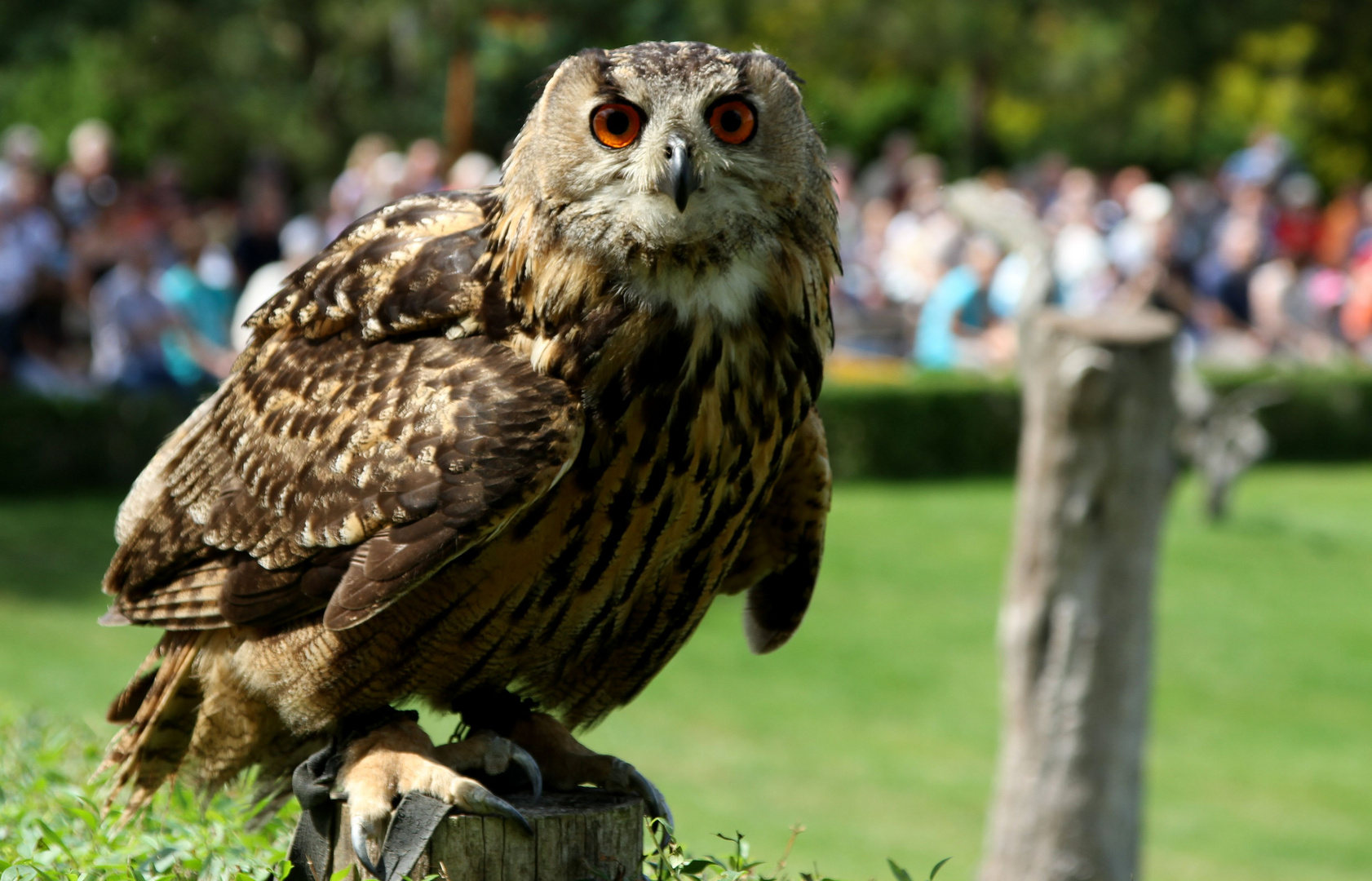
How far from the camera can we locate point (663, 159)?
2777 mm

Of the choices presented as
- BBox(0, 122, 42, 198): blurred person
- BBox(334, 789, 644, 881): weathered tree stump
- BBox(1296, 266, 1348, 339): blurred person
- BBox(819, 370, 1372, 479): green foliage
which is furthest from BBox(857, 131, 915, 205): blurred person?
BBox(334, 789, 644, 881): weathered tree stump

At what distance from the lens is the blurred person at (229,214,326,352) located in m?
10.0

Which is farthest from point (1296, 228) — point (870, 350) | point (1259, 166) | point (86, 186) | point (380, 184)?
point (86, 186)

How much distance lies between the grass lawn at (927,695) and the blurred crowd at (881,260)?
1.49 meters

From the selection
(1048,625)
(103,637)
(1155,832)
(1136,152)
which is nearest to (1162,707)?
(1155,832)

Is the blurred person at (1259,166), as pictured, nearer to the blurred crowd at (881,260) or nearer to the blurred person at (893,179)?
the blurred crowd at (881,260)

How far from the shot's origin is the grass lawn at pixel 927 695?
27.0 feet

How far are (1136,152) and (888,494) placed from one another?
2097cm

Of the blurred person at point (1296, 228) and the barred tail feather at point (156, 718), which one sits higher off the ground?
the blurred person at point (1296, 228)

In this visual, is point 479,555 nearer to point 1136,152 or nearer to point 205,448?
point 205,448

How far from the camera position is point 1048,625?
6.34 m

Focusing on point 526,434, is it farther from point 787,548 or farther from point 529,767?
point 787,548

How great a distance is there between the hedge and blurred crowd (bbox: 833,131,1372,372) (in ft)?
2.19

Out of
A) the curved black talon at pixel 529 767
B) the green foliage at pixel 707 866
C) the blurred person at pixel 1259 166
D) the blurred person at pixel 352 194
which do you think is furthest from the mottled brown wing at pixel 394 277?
the blurred person at pixel 1259 166
